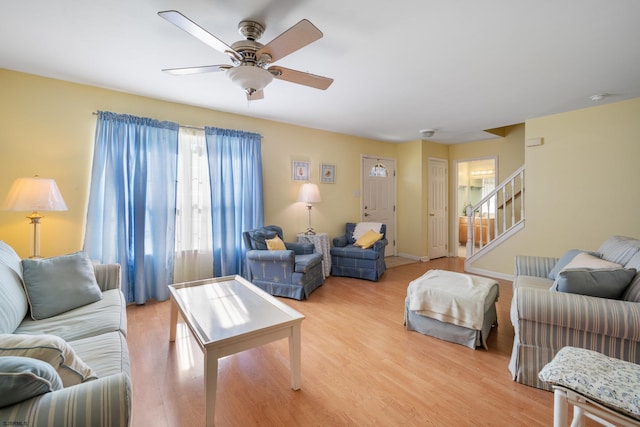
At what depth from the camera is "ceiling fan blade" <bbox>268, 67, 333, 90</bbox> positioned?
6.68 ft

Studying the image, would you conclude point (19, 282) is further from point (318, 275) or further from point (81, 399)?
point (318, 275)

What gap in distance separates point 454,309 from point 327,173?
3.23 meters

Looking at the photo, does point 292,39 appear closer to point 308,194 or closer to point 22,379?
point 22,379

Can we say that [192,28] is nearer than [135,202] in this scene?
Yes

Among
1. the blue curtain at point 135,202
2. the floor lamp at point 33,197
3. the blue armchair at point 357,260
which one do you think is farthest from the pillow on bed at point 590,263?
the floor lamp at point 33,197

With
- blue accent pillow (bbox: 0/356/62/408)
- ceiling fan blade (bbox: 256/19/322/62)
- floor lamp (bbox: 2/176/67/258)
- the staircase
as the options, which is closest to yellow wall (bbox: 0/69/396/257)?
floor lamp (bbox: 2/176/67/258)

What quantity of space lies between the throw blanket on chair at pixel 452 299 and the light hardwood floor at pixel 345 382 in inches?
9.3

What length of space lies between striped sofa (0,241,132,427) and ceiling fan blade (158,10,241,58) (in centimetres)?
154

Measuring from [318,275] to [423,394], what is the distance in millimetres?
2257

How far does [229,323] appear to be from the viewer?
1.73m

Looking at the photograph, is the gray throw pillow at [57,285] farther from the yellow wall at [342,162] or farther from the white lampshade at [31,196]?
the yellow wall at [342,162]

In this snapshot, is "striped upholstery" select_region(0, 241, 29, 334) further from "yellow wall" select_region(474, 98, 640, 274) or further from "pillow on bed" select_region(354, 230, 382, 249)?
"yellow wall" select_region(474, 98, 640, 274)

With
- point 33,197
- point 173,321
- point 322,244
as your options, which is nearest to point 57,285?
point 173,321

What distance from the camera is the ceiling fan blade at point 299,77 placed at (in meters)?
2.04
